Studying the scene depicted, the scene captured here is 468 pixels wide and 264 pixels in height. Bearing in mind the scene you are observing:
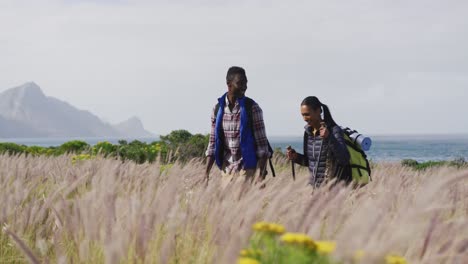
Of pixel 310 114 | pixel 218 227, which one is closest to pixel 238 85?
pixel 310 114

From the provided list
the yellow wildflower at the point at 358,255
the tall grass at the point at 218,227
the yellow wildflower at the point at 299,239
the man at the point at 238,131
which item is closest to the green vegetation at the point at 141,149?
the man at the point at 238,131

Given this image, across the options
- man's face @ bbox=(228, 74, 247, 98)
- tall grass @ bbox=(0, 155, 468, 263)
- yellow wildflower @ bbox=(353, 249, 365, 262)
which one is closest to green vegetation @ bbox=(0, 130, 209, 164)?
man's face @ bbox=(228, 74, 247, 98)

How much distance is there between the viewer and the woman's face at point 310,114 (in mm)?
5004

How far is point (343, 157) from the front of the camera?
4914 mm

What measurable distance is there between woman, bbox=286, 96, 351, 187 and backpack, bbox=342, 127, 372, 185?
0.06 metres

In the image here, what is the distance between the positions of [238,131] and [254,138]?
155mm

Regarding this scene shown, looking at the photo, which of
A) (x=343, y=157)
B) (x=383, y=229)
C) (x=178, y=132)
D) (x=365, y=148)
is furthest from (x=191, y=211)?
(x=178, y=132)

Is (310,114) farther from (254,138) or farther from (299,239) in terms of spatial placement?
(299,239)

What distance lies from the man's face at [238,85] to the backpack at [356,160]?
95cm

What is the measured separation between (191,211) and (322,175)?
2.37m

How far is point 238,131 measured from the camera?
17.3ft

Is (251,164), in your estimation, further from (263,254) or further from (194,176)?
(263,254)

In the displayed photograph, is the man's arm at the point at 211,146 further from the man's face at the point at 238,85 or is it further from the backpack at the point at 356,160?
the backpack at the point at 356,160

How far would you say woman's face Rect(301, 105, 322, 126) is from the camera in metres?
5.00
